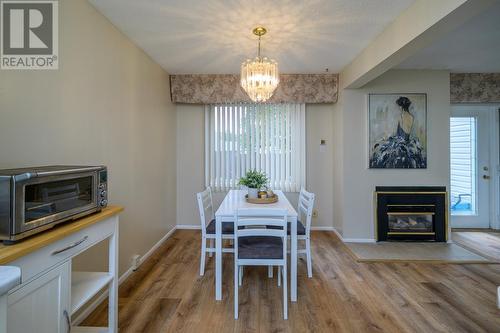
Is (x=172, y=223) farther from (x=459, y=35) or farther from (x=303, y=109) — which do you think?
(x=459, y=35)

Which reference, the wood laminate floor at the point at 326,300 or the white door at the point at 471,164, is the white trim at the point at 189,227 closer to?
the wood laminate floor at the point at 326,300

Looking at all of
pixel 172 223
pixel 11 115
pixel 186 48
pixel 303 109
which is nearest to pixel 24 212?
pixel 11 115

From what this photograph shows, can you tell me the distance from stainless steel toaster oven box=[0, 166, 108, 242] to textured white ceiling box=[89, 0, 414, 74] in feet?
5.19

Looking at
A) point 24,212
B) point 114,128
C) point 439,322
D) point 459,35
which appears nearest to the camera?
point 24,212

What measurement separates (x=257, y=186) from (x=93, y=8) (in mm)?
2214

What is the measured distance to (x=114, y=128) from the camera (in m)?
2.32

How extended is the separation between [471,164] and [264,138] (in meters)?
3.57

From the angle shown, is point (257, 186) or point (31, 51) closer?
point (31, 51)

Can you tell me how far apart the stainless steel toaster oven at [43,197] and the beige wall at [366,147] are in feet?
10.5

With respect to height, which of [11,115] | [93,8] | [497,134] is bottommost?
[11,115]

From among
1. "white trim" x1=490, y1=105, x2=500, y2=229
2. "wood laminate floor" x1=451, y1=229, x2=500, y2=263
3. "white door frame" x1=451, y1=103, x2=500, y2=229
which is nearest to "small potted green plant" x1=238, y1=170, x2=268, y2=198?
"wood laminate floor" x1=451, y1=229, x2=500, y2=263

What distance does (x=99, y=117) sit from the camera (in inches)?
82.6

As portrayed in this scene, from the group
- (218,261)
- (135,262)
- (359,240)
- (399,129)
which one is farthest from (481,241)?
(135,262)

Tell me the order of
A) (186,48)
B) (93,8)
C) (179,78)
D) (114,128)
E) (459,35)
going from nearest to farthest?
(93,8) → (114,128) → (459,35) → (186,48) → (179,78)
